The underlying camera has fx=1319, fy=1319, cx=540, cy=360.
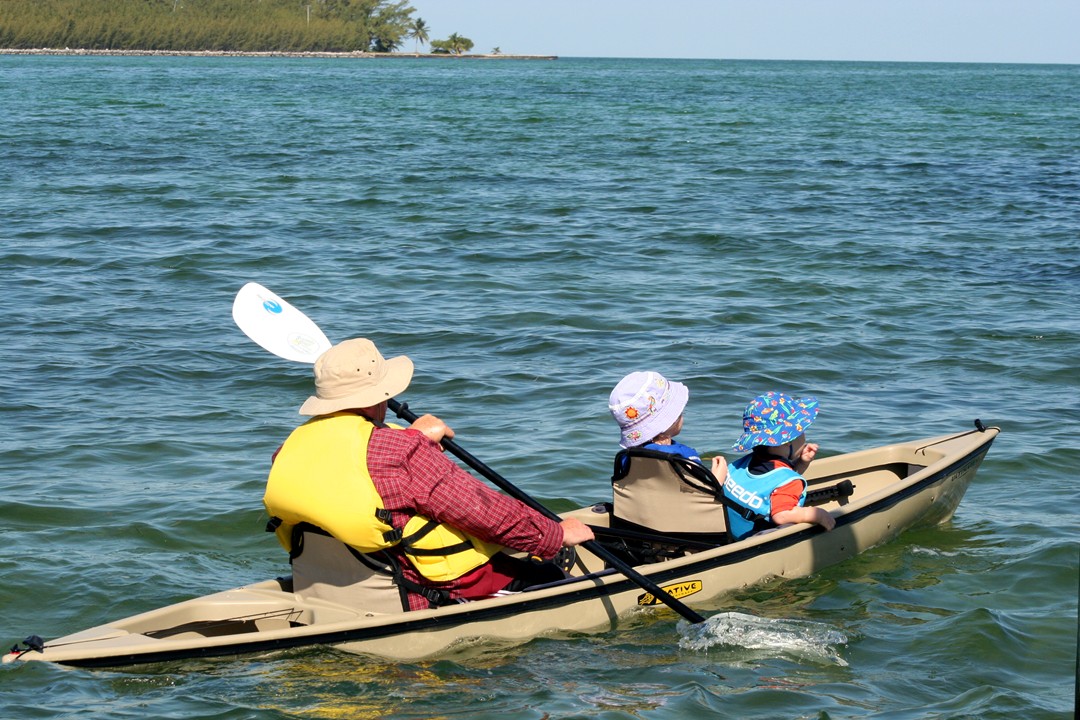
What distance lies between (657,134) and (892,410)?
26.3m

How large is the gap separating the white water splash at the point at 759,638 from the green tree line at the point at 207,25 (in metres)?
142

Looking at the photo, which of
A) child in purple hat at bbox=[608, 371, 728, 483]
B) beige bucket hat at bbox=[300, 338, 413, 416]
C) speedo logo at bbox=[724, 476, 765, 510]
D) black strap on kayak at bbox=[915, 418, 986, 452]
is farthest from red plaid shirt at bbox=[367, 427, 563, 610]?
black strap on kayak at bbox=[915, 418, 986, 452]

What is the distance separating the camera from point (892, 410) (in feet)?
31.8

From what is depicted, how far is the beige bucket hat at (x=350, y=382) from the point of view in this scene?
16.5 ft

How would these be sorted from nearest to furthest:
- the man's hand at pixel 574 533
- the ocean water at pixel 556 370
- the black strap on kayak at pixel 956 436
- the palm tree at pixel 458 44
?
the ocean water at pixel 556 370 → the man's hand at pixel 574 533 → the black strap on kayak at pixel 956 436 → the palm tree at pixel 458 44

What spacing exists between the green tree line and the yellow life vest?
142 metres

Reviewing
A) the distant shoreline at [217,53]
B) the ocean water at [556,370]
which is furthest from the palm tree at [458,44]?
the ocean water at [556,370]

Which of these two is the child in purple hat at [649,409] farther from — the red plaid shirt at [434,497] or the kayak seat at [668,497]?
the red plaid shirt at [434,497]

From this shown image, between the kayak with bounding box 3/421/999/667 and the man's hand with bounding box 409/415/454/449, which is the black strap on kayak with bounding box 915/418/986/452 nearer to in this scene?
the kayak with bounding box 3/421/999/667

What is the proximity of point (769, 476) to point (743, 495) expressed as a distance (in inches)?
6.2

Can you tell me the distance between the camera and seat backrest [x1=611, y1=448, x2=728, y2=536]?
601 cm

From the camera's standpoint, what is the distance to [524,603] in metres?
5.59

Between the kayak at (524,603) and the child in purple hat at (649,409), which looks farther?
the child in purple hat at (649,409)

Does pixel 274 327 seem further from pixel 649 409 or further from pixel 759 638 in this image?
pixel 759 638
